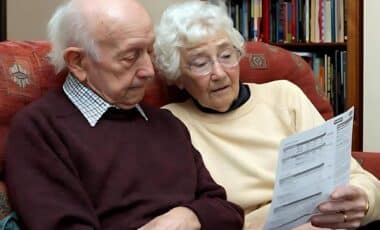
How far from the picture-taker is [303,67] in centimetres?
197

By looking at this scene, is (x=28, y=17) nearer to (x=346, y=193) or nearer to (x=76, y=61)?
(x=76, y=61)

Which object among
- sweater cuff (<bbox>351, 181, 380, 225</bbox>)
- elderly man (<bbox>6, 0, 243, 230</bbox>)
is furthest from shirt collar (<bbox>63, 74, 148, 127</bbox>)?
sweater cuff (<bbox>351, 181, 380, 225</bbox>)

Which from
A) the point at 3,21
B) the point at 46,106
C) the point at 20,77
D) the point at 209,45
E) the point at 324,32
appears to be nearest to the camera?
the point at 46,106

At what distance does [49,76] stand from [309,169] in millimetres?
679

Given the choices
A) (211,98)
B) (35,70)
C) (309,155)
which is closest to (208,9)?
(211,98)

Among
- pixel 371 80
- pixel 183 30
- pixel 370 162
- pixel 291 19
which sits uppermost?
pixel 183 30

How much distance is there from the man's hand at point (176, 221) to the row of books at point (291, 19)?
1483mm

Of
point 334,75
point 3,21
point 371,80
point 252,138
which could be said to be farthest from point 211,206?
point 3,21

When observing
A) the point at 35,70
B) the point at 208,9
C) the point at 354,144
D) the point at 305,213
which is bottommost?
the point at 354,144

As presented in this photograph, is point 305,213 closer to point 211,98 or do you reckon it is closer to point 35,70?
point 211,98

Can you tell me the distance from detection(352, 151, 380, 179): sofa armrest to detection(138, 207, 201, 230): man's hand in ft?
2.24

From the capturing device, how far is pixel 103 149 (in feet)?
4.65

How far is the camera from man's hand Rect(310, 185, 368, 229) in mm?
1435

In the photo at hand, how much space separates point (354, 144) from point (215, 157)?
108 centimetres
